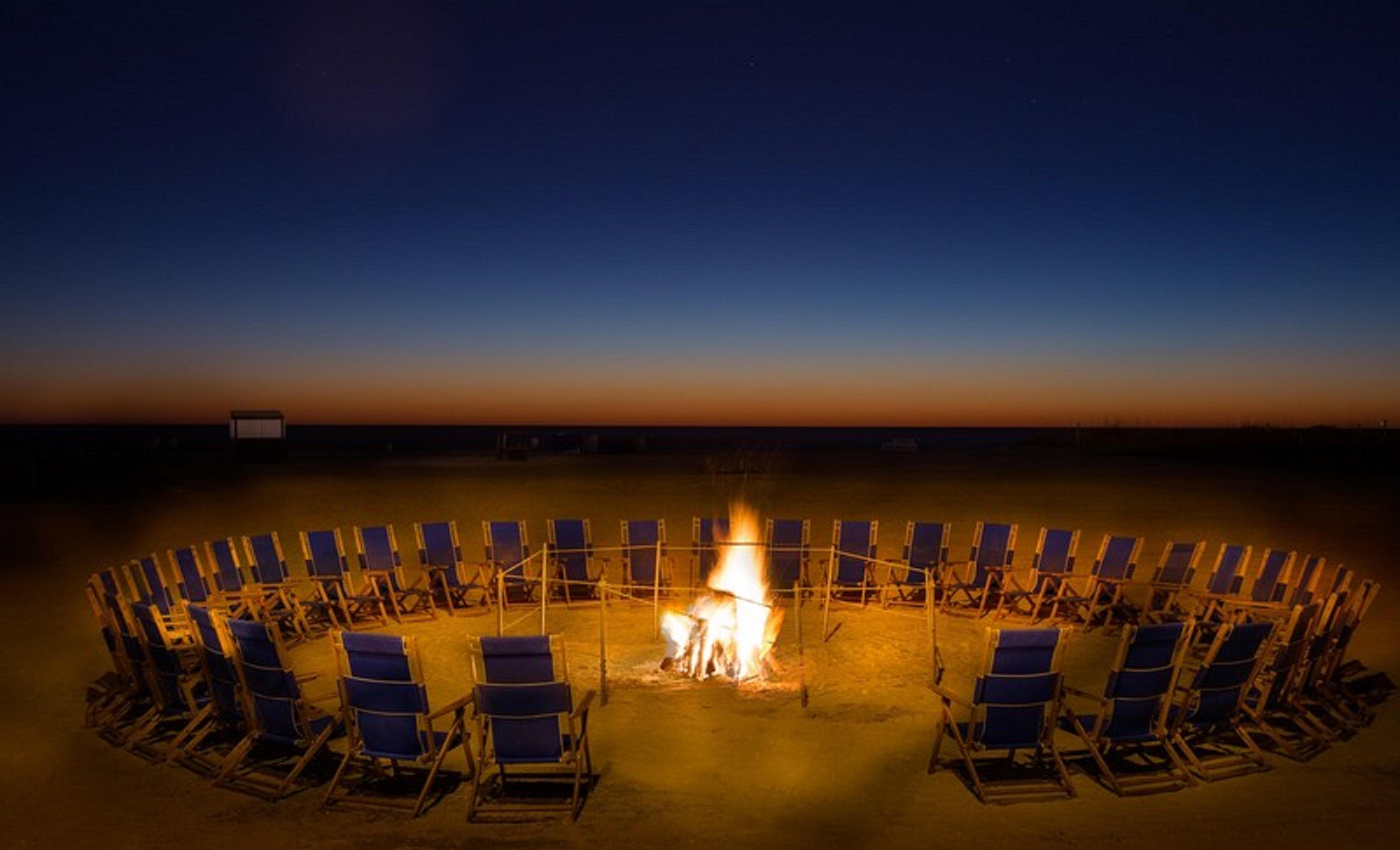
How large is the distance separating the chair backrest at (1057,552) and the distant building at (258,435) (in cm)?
2782

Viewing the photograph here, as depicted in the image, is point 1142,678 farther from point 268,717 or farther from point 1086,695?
point 268,717

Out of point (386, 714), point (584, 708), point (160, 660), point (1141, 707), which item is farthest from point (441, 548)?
point (1141, 707)

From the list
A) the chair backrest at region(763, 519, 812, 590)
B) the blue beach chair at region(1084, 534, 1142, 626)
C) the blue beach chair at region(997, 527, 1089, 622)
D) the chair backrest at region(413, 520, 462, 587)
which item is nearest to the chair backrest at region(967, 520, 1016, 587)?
the blue beach chair at region(997, 527, 1089, 622)

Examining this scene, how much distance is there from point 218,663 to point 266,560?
4443mm

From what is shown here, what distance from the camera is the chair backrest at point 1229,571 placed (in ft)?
31.6

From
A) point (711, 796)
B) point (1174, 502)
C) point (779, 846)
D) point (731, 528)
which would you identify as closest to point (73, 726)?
point (711, 796)

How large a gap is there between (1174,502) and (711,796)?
18534mm

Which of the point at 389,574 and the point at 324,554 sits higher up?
the point at 324,554

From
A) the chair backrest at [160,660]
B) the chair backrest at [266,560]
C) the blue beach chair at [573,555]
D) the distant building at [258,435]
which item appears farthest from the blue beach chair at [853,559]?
the distant building at [258,435]

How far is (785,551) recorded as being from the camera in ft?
39.4

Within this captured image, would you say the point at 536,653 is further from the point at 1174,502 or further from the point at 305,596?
the point at 1174,502

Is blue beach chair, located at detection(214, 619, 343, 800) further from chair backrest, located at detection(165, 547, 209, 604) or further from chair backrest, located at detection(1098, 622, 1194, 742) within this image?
chair backrest, located at detection(1098, 622, 1194, 742)

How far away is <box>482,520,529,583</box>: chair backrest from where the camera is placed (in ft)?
38.2

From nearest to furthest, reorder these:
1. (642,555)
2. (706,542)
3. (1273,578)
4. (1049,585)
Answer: (1273,578)
(1049,585)
(642,555)
(706,542)
